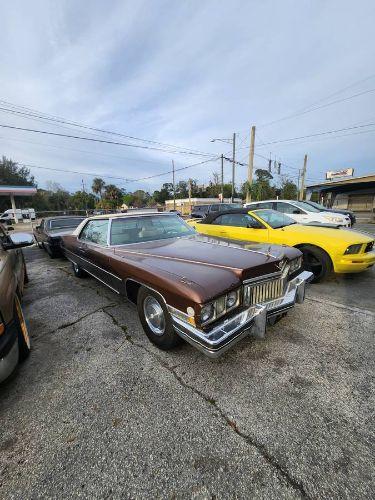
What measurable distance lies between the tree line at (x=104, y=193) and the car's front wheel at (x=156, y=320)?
2285 cm

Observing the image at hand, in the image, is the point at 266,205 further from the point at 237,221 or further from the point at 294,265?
the point at 294,265

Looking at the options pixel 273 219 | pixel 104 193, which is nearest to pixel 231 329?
pixel 273 219

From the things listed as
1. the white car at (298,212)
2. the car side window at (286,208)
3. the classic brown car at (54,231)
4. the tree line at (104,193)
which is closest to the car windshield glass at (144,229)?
the classic brown car at (54,231)

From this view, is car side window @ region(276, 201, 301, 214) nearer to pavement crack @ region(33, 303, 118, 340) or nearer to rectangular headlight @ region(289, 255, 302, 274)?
rectangular headlight @ region(289, 255, 302, 274)

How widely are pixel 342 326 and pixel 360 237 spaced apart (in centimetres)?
220

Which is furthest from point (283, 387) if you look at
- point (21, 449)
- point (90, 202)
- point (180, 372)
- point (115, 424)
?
point (90, 202)

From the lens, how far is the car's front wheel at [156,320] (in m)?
2.40

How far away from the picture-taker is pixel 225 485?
1.40 m

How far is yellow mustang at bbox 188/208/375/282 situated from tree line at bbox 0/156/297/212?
19.4 metres

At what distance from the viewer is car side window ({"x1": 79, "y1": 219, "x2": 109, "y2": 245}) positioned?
372cm

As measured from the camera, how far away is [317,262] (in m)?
4.59

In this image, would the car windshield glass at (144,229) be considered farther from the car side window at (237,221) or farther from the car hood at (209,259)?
the car side window at (237,221)

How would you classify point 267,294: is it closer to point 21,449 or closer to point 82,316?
point 21,449

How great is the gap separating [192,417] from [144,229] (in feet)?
8.32
